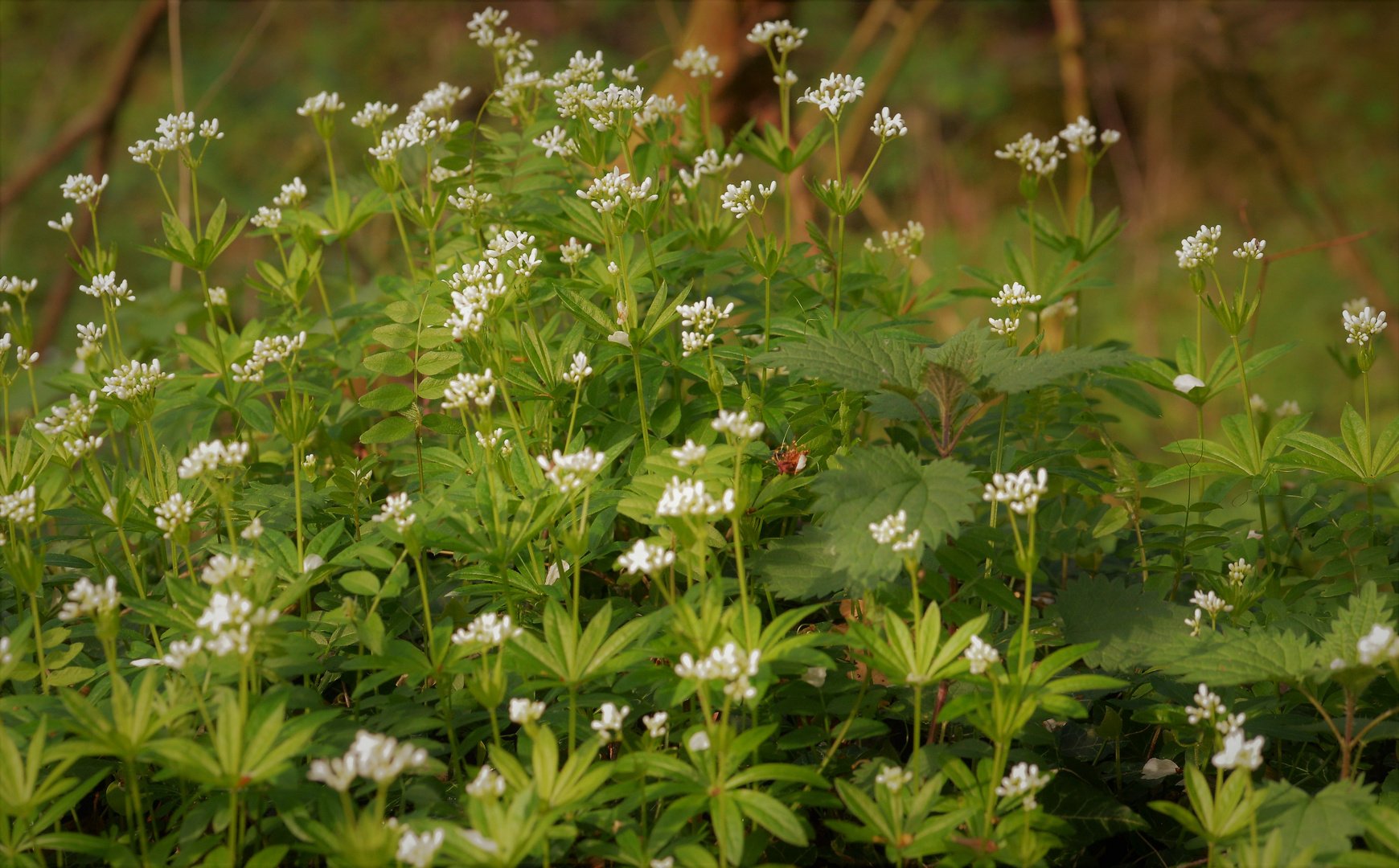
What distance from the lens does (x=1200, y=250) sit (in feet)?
5.91

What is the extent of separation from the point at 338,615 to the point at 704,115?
1.87 meters

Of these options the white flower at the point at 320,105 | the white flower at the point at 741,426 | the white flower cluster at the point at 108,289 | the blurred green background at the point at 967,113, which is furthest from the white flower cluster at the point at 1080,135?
the blurred green background at the point at 967,113

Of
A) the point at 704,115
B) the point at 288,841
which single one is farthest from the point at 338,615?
the point at 704,115

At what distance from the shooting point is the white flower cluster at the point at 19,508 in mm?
1446

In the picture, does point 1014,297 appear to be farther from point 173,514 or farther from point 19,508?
point 19,508

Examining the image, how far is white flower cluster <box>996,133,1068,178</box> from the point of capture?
2131 mm

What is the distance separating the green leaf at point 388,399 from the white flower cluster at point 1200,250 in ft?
4.89

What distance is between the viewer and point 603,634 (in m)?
1.42

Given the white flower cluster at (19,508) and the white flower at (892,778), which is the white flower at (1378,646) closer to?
the white flower at (892,778)

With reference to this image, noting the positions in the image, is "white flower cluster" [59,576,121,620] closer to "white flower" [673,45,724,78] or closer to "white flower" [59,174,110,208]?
"white flower" [59,174,110,208]

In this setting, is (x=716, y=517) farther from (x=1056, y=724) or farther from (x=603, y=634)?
(x=1056, y=724)

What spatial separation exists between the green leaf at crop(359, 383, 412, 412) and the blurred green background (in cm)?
526

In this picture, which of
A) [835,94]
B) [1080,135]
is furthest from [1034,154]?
[835,94]

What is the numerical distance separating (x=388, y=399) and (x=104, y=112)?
3465 mm
